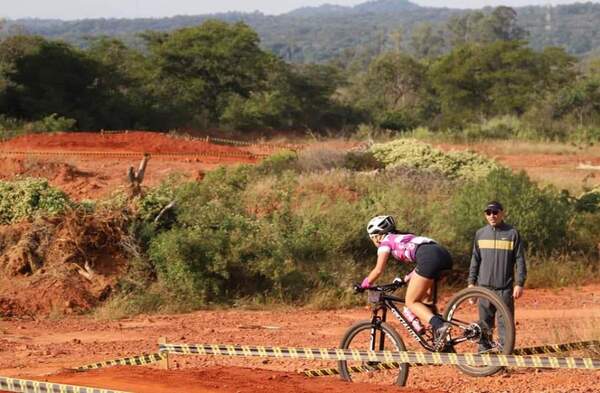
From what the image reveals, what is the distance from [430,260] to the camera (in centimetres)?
936

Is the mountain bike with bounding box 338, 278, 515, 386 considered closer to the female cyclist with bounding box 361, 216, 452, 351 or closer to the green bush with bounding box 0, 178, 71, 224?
the female cyclist with bounding box 361, 216, 452, 351

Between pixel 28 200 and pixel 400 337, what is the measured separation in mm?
9502

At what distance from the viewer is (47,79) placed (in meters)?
39.5

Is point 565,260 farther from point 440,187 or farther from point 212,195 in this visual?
point 212,195

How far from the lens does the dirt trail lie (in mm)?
9016

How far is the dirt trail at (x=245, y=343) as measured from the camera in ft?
29.6

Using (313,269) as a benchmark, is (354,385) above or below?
above

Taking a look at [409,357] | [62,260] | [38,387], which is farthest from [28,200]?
[409,357]

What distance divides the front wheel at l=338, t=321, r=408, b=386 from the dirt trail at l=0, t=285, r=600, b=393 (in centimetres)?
24

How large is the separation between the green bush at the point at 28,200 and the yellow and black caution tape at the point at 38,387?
322 inches

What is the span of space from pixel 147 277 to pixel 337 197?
4658 mm

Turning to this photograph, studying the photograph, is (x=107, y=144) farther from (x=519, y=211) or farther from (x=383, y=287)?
(x=383, y=287)

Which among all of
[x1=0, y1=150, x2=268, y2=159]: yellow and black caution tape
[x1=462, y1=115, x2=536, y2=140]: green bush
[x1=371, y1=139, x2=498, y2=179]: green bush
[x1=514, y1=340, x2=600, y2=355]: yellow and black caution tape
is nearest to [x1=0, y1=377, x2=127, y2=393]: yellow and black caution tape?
[x1=514, y1=340, x2=600, y2=355]: yellow and black caution tape

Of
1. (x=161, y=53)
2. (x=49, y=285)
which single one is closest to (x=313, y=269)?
(x=49, y=285)
